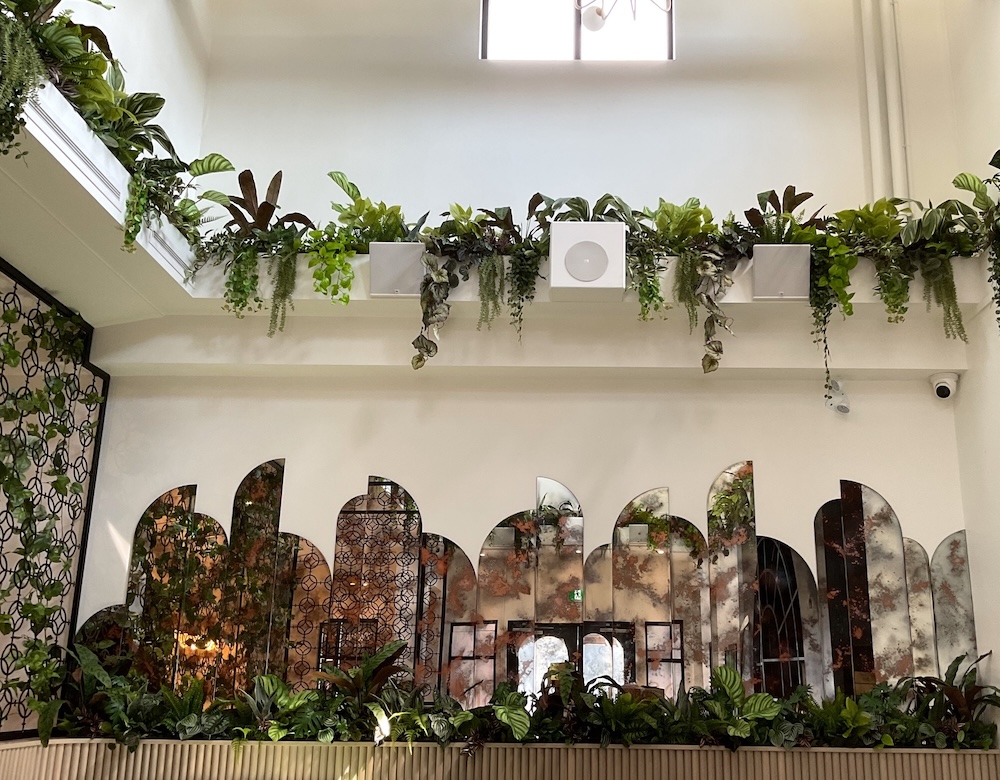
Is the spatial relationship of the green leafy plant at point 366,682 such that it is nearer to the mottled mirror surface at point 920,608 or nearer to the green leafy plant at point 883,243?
the mottled mirror surface at point 920,608

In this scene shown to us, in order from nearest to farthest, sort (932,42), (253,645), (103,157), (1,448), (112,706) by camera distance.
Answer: (103,157) → (1,448) → (112,706) → (253,645) → (932,42)

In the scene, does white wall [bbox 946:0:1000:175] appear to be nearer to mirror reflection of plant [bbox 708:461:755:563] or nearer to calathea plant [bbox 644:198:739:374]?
calathea plant [bbox 644:198:739:374]

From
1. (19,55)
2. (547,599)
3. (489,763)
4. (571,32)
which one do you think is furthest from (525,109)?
(489,763)

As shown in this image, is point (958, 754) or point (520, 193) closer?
point (958, 754)

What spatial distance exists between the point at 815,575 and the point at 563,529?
203 centimetres

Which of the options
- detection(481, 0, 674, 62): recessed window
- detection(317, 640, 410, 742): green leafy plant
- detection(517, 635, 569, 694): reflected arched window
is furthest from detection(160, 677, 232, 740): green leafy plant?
detection(481, 0, 674, 62): recessed window

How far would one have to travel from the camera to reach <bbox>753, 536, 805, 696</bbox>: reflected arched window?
22.7ft

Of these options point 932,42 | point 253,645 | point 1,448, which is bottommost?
point 253,645

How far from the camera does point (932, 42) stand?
313 inches

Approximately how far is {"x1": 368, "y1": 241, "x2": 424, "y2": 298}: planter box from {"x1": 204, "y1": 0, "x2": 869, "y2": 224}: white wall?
1.29 metres

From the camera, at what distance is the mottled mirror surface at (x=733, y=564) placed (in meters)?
7.02

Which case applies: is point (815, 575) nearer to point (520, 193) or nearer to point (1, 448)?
point (520, 193)

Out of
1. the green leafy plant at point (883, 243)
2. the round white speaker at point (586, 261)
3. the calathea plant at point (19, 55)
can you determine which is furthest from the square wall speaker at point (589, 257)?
the calathea plant at point (19, 55)

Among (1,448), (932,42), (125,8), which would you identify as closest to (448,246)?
(125,8)
